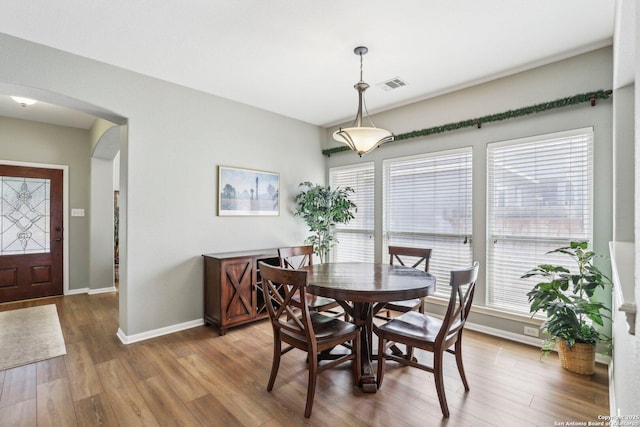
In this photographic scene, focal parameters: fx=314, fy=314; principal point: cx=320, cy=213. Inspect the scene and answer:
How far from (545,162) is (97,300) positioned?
20.5ft

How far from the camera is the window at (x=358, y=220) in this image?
4762mm

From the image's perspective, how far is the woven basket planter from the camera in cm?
254

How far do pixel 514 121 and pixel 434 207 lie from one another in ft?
4.16

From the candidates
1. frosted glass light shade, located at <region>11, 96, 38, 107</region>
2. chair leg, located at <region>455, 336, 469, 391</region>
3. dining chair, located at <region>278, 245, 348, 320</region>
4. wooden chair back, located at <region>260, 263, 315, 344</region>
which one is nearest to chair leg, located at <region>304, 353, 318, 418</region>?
wooden chair back, located at <region>260, 263, 315, 344</region>

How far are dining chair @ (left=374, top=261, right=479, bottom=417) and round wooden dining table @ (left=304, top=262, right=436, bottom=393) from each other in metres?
0.19

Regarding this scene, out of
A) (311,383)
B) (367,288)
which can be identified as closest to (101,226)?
(311,383)

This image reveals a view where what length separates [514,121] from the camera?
3328mm

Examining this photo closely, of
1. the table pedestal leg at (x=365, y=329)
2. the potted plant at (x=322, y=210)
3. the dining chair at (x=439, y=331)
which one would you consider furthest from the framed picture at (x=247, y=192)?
the dining chair at (x=439, y=331)

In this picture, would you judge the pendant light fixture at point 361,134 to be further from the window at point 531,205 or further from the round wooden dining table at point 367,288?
the window at point 531,205

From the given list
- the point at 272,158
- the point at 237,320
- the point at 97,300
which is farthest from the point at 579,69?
the point at 97,300

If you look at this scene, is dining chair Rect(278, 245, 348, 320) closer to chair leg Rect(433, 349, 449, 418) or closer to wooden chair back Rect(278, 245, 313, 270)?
wooden chair back Rect(278, 245, 313, 270)

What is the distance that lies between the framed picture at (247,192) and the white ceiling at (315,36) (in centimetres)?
113

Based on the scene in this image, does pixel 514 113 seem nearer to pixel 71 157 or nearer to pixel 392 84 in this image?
pixel 392 84

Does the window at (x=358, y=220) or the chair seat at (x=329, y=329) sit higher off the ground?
the window at (x=358, y=220)
